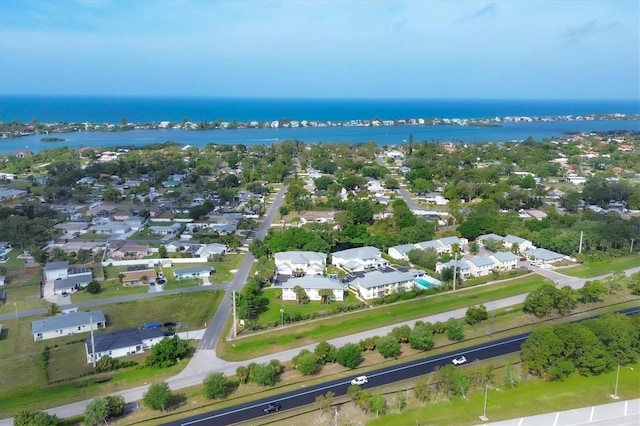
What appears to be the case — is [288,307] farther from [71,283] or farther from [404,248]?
[71,283]

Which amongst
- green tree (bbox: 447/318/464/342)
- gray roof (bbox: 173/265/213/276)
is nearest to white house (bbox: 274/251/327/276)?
gray roof (bbox: 173/265/213/276)

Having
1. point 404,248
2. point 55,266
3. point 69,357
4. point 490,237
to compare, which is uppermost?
point 490,237

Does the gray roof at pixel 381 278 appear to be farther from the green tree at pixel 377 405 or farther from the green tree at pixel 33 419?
the green tree at pixel 33 419

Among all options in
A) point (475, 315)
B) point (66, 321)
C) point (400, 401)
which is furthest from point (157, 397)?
point (475, 315)

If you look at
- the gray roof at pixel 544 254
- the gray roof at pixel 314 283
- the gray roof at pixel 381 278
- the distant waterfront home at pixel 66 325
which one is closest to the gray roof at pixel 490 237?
the gray roof at pixel 544 254

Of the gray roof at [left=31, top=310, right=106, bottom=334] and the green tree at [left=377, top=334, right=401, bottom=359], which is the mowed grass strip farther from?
the gray roof at [left=31, top=310, right=106, bottom=334]

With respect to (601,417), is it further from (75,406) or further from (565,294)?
(75,406)

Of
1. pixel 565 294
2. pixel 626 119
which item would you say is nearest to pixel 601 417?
pixel 565 294

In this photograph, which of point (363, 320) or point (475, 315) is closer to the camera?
point (475, 315)
